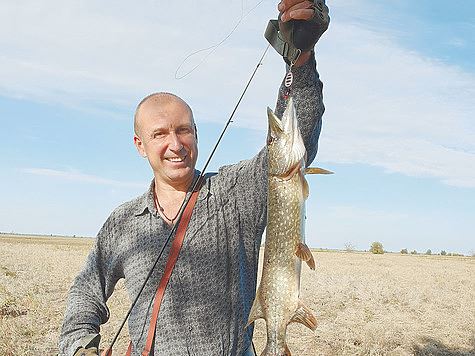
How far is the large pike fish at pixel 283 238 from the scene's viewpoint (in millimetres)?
2679

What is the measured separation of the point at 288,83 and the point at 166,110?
76cm

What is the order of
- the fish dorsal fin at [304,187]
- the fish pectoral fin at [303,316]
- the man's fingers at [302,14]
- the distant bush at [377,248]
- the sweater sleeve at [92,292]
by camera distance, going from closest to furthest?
1. the man's fingers at [302,14]
2. the fish pectoral fin at [303,316]
3. the fish dorsal fin at [304,187]
4. the sweater sleeve at [92,292]
5. the distant bush at [377,248]

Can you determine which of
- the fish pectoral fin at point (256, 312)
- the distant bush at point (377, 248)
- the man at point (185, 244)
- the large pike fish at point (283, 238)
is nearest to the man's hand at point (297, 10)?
the man at point (185, 244)

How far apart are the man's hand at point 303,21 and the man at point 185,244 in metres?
0.06

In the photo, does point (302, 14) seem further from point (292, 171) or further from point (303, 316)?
point (303, 316)

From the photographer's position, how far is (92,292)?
3.37 metres

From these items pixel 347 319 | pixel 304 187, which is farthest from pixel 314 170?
pixel 347 319

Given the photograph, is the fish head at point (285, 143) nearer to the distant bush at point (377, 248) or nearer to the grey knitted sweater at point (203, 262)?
the grey knitted sweater at point (203, 262)

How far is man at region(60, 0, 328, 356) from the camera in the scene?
2912mm

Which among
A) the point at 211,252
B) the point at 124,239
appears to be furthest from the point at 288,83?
the point at 124,239

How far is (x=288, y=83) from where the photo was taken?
2.79 meters

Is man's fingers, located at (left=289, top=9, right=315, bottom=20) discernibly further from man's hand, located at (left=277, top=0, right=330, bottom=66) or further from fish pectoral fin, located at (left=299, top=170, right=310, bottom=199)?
fish pectoral fin, located at (left=299, top=170, right=310, bottom=199)

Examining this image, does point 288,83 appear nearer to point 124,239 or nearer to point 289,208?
point 289,208

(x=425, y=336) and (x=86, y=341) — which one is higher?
(x=86, y=341)
